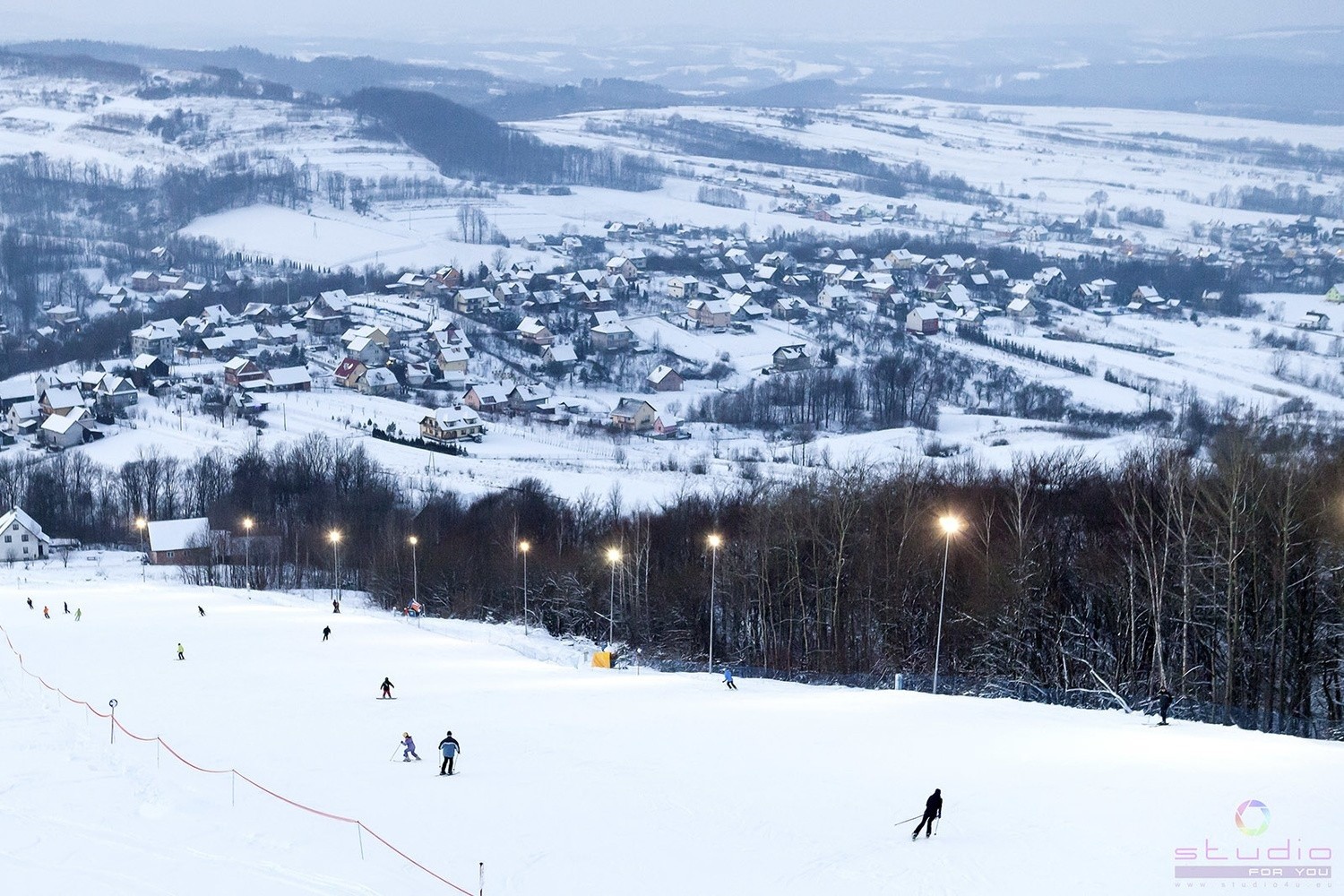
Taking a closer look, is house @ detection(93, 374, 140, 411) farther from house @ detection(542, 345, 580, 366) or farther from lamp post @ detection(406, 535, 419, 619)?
lamp post @ detection(406, 535, 419, 619)

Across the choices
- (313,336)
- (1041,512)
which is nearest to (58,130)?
(313,336)

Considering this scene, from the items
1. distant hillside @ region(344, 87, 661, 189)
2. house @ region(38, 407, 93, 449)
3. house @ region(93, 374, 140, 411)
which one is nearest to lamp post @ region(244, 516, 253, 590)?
house @ region(38, 407, 93, 449)

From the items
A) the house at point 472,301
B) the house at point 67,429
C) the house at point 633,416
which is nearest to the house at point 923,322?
the house at point 633,416

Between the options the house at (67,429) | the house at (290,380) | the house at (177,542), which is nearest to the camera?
the house at (177,542)

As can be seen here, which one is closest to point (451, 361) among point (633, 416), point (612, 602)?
point (633, 416)

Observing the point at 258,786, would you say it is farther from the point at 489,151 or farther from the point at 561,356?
the point at 489,151

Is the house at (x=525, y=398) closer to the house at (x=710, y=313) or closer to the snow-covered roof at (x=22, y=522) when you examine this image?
the house at (x=710, y=313)
